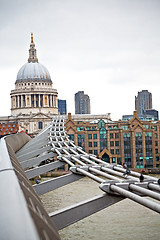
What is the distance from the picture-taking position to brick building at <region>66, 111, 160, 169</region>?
47.4m

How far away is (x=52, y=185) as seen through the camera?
27.3 ft

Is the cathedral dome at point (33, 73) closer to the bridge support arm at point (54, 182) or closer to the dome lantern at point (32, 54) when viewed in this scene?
the dome lantern at point (32, 54)

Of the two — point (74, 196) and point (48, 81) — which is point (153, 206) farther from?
point (48, 81)

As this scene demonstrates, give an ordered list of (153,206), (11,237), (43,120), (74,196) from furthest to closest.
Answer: (43,120), (74,196), (153,206), (11,237)

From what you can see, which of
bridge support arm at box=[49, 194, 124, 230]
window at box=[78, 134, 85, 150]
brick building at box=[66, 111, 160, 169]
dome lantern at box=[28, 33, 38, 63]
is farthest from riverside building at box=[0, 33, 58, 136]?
bridge support arm at box=[49, 194, 124, 230]

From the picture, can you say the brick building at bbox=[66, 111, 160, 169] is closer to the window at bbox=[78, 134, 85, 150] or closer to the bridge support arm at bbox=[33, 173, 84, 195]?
the window at bbox=[78, 134, 85, 150]

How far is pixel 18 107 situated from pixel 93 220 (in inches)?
2775

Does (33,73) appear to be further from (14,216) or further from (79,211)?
(14,216)

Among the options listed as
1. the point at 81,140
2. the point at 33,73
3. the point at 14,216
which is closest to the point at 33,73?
the point at 33,73

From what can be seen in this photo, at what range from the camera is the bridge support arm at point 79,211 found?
4.80 metres

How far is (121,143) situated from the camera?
4822 cm

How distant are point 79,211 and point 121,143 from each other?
43.6 meters

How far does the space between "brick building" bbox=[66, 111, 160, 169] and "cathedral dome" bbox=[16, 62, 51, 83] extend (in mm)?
43147

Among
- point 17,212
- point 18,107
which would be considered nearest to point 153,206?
point 17,212
